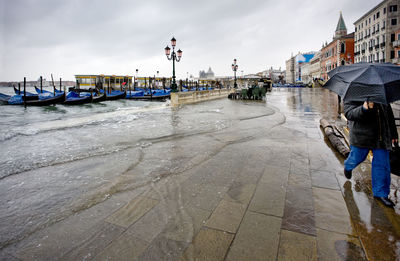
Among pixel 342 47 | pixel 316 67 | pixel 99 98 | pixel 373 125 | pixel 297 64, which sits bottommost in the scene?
pixel 373 125

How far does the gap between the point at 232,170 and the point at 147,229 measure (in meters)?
2.14

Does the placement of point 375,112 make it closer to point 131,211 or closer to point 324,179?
point 324,179

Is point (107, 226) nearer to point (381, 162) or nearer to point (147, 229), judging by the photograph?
point (147, 229)

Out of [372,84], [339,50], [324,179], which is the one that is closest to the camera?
[372,84]

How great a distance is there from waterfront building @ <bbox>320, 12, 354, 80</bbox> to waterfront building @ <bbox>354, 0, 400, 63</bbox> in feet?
13.5

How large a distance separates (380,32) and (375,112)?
56.9 m

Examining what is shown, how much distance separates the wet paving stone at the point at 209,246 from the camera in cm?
213

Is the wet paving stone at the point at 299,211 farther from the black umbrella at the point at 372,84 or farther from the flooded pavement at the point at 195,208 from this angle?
the black umbrella at the point at 372,84

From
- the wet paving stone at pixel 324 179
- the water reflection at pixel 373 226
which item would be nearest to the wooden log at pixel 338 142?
the wet paving stone at pixel 324 179

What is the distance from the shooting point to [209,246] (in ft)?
7.45

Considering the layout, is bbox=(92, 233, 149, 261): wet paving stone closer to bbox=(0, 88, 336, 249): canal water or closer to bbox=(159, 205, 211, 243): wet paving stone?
bbox=(159, 205, 211, 243): wet paving stone

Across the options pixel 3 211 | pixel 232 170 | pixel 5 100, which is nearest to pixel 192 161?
pixel 232 170

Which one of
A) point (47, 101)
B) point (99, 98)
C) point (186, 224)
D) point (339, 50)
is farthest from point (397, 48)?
point (47, 101)

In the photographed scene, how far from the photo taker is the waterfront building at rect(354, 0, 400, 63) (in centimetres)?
4256
